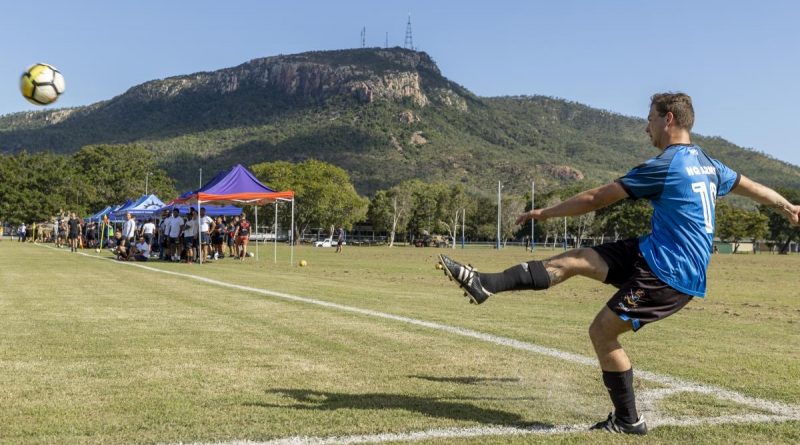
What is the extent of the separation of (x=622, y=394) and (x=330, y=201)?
98.0m

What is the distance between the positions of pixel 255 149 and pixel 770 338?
16558 centimetres

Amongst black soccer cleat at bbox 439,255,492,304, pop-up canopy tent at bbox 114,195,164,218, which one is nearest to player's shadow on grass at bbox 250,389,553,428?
black soccer cleat at bbox 439,255,492,304

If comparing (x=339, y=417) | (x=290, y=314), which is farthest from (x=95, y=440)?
(x=290, y=314)

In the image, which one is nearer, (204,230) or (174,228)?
(204,230)

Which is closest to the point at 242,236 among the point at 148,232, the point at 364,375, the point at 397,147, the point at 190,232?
the point at 148,232

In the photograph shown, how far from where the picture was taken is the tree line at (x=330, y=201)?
82.4 metres

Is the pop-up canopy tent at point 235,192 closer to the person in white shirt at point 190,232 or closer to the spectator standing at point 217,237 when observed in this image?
the person in white shirt at point 190,232

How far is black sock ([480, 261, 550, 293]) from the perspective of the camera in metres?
4.57

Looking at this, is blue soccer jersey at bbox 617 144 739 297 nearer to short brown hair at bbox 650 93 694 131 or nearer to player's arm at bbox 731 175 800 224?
short brown hair at bbox 650 93 694 131

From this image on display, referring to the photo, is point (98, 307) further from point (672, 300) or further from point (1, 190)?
point (1, 190)

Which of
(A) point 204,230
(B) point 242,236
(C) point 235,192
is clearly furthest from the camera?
(B) point 242,236

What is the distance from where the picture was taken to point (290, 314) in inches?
399

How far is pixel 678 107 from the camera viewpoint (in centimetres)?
442

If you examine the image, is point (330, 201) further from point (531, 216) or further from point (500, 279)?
point (531, 216)
